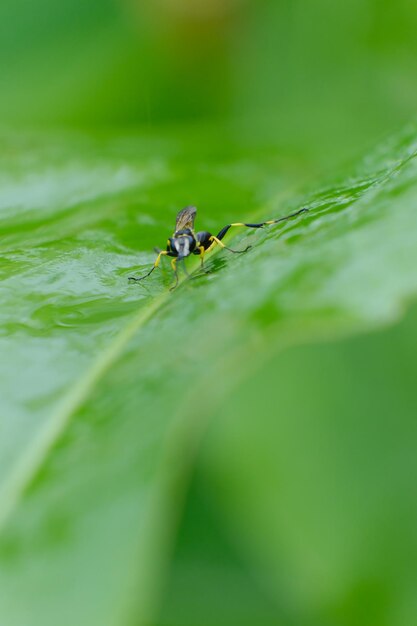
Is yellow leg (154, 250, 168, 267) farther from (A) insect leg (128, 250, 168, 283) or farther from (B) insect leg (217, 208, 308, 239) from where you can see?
(B) insect leg (217, 208, 308, 239)

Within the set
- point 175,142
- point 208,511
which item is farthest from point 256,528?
point 175,142

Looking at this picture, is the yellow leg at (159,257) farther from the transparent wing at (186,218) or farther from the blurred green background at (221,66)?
the blurred green background at (221,66)

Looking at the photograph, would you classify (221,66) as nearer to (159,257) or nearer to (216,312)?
(159,257)

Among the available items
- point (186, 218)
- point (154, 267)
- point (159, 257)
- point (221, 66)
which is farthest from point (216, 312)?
point (221, 66)

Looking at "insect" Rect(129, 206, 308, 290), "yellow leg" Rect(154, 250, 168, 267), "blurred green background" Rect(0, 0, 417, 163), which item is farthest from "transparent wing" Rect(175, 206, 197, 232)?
"blurred green background" Rect(0, 0, 417, 163)

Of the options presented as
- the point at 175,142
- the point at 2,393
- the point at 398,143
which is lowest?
the point at 2,393

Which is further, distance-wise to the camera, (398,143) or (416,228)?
(398,143)

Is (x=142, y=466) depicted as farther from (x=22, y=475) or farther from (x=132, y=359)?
(x=132, y=359)
